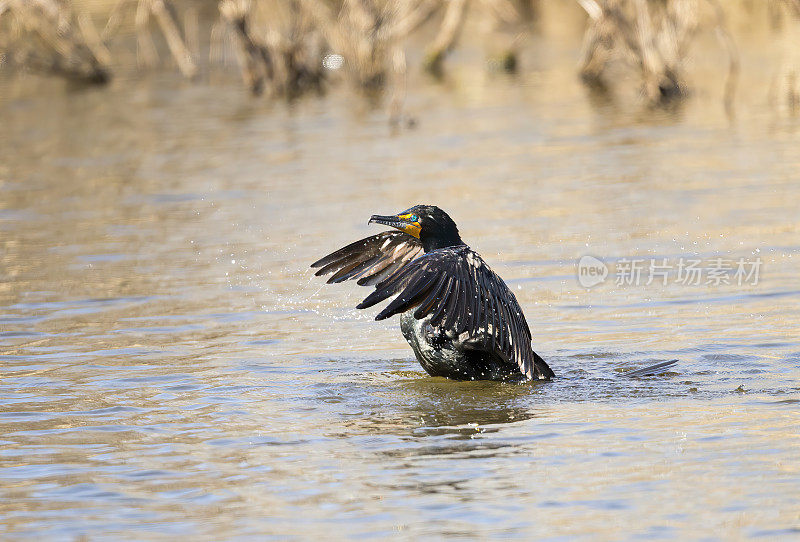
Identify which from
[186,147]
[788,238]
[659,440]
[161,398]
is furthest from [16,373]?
[186,147]

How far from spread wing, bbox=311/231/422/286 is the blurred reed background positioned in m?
10.5

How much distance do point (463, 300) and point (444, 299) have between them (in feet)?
0.43

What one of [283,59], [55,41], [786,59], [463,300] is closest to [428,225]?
[463,300]

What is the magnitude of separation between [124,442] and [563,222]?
256 inches

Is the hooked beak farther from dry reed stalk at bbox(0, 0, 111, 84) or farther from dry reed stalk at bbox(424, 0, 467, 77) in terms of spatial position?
dry reed stalk at bbox(424, 0, 467, 77)

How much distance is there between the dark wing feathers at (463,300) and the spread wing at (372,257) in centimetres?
107

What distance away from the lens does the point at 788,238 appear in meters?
10.9

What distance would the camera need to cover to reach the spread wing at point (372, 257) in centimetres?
838

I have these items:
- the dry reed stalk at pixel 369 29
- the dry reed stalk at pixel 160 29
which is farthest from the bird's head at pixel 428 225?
the dry reed stalk at pixel 160 29

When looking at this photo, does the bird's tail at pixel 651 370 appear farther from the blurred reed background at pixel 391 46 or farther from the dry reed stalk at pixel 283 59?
the dry reed stalk at pixel 283 59

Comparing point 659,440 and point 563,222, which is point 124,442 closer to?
point 659,440

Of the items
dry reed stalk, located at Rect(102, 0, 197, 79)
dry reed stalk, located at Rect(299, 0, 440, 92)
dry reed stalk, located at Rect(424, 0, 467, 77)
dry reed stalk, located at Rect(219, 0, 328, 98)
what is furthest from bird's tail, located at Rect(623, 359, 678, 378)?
dry reed stalk, located at Rect(424, 0, 467, 77)

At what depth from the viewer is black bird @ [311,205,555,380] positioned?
6789 millimetres

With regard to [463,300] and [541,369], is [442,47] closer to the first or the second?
[541,369]
